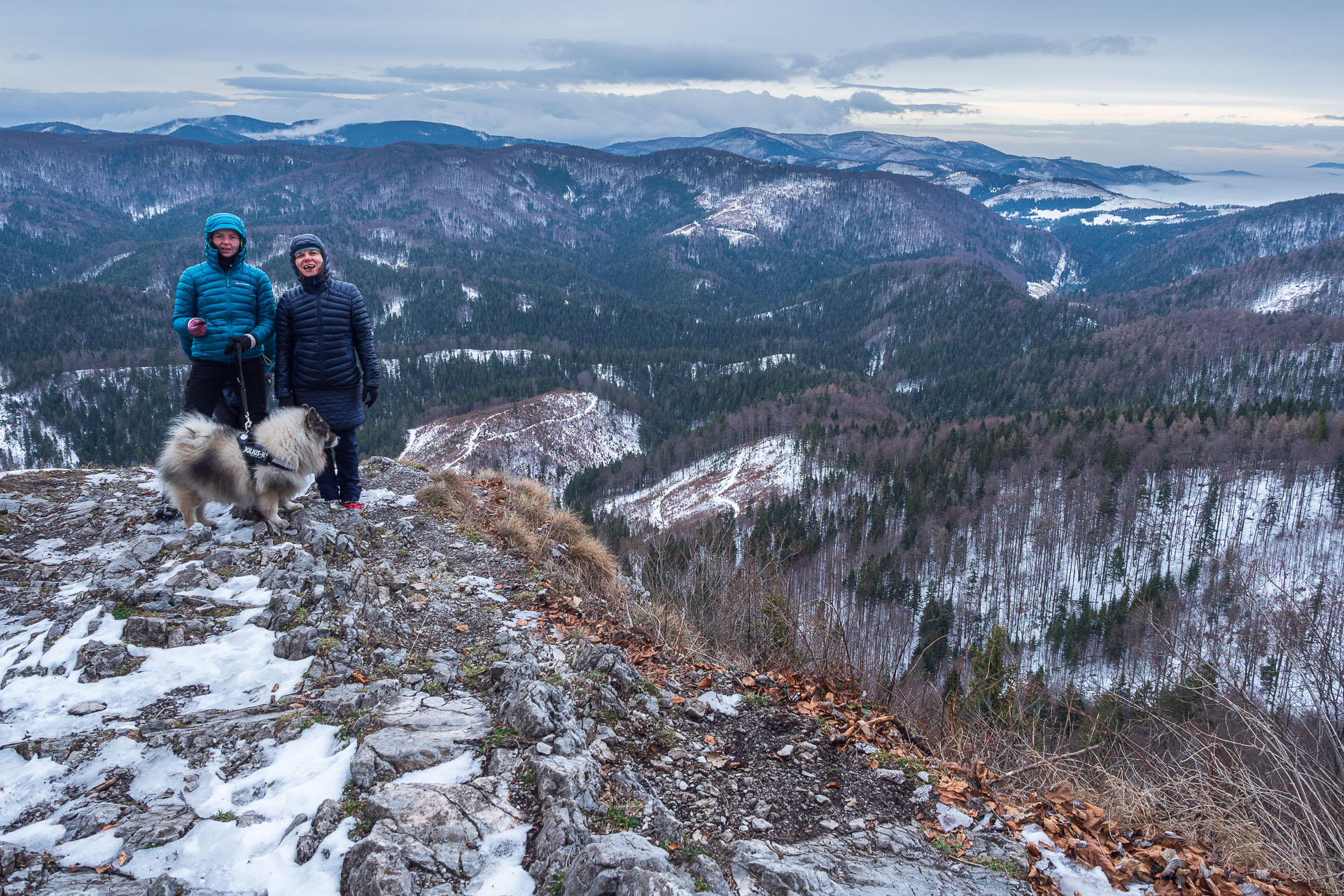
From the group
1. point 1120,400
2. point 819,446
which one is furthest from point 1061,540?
point 1120,400

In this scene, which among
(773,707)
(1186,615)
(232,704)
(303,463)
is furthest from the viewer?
(1186,615)

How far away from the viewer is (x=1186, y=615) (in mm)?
66750

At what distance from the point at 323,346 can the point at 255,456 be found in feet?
5.05

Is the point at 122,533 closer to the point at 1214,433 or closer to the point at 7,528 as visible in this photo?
the point at 7,528

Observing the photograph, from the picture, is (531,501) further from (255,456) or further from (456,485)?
(255,456)

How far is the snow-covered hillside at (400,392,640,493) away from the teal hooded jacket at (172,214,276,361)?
94.7m

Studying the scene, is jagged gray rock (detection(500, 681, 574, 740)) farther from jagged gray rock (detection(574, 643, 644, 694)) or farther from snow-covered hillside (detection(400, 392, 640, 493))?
snow-covered hillside (detection(400, 392, 640, 493))

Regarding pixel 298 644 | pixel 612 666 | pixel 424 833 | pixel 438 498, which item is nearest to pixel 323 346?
pixel 438 498

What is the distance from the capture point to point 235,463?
23.4 feet

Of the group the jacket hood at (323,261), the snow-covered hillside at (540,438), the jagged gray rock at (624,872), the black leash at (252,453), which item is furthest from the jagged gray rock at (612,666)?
the snow-covered hillside at (540,438)

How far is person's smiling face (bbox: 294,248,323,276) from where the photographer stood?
7.24 m

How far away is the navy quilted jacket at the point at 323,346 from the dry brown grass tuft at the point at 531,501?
319cm

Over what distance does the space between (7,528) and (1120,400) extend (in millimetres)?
A: 164790

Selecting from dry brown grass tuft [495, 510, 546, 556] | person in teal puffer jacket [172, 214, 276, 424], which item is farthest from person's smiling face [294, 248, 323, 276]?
dry brown grass tuft [495, 510, 546, 556]
